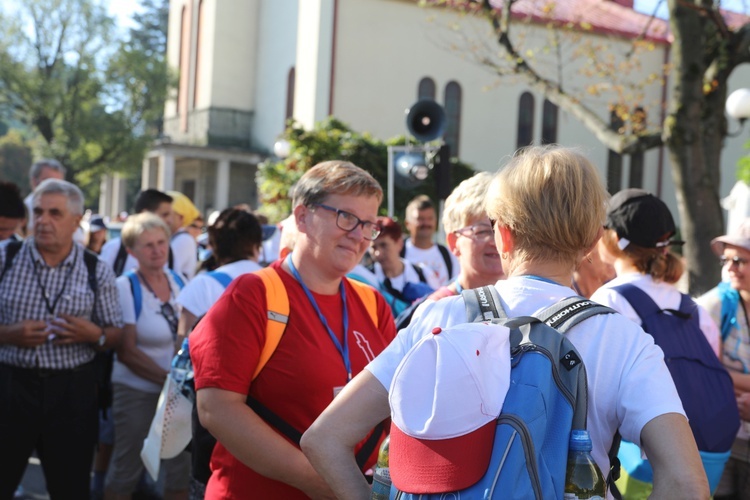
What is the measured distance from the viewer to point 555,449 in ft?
5.65

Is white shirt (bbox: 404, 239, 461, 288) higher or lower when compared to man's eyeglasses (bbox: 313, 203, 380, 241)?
lower

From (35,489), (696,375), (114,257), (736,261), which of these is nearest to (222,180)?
(114,257)

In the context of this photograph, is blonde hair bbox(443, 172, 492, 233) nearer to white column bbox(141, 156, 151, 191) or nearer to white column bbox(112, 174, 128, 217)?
white column bbox(141, 156, 151, 191)

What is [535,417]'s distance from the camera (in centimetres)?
171

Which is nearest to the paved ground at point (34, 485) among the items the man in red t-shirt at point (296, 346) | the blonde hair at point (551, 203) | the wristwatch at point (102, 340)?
the wristwatch at point (102, 340)

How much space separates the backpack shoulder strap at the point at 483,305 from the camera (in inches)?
78.3

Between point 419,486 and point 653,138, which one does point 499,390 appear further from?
point 653,138

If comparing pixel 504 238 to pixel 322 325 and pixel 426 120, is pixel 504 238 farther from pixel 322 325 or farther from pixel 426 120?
pixel 426 120

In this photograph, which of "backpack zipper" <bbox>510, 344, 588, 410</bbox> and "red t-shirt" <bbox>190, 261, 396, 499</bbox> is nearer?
"backpack zipper" <bbox>510, 344, 588, 410</bbox>

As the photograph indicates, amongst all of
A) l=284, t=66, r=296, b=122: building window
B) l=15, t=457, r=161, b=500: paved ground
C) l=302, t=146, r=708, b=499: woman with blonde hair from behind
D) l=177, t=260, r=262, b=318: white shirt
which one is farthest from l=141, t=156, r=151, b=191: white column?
l=302, t=146, r=708, b=499: woman with blonde hair from behind

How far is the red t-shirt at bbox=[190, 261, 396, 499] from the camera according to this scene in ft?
9.29

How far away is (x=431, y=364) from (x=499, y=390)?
5.9 inches

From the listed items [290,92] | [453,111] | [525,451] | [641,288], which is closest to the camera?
[525,451]

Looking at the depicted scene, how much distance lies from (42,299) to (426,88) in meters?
27.1
